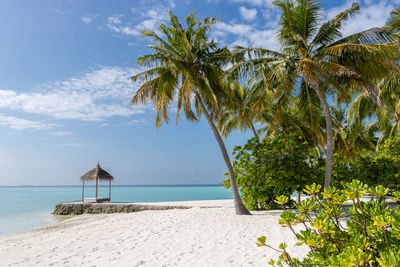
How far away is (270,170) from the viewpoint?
431 inches

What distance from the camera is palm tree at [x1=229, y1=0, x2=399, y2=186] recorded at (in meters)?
8.46

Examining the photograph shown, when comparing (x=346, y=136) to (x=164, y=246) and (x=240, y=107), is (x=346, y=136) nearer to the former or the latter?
(x=240, y=107)

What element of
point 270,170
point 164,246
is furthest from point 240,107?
point 164,246

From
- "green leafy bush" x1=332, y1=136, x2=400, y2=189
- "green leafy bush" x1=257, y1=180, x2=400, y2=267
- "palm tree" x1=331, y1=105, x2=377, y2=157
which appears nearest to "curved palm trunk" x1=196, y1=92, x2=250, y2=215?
"green leafy bush" x1=332, y1=136, x2=400, y2=189

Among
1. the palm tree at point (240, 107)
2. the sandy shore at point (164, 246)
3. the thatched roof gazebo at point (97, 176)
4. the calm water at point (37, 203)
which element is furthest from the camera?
the thatched roof gazebo at point (97, 176)

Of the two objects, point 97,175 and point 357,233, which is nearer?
point 357,233

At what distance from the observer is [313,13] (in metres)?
9.43

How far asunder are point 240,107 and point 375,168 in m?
6.89

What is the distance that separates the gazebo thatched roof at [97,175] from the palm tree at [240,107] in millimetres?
11768

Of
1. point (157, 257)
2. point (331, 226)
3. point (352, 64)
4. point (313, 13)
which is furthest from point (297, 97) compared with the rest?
point (331, 226)

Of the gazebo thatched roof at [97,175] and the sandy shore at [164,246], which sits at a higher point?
the gazebo thatched roof at [97,175]

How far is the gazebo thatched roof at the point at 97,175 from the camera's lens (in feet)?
73.7

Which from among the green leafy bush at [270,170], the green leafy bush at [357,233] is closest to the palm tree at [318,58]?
the green leafy bush at [270,170]

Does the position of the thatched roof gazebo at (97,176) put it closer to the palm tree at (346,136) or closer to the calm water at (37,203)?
the calm water at (37,203)
